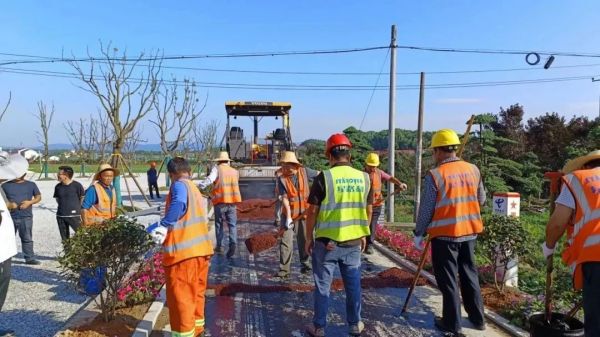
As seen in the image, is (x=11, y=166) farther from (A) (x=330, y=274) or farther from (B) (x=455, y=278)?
(B) (x=455, y=278)

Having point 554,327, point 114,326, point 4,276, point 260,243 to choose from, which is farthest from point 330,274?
point 260,243

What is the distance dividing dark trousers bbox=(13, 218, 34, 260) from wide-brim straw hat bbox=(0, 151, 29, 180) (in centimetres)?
398

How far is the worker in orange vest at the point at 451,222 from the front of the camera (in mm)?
4039

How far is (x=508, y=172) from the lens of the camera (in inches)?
625

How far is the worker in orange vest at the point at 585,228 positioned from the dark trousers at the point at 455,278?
1.05 m

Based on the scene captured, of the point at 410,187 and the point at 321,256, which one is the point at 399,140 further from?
the point at 321,256

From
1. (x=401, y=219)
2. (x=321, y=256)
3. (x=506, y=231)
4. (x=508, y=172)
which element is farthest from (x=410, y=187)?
(x=321, y=256)

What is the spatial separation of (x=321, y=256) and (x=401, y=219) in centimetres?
926

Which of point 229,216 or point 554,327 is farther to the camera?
point 229,216

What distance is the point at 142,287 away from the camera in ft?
16.5

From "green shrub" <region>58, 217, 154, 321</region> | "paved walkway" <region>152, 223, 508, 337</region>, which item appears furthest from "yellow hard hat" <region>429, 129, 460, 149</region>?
"green shrub" <region>58, 217, 154, 321</region>

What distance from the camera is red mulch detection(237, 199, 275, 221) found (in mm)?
11930

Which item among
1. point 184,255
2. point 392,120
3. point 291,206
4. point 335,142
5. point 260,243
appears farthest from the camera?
point 392,120

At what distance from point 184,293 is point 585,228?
2961mm
